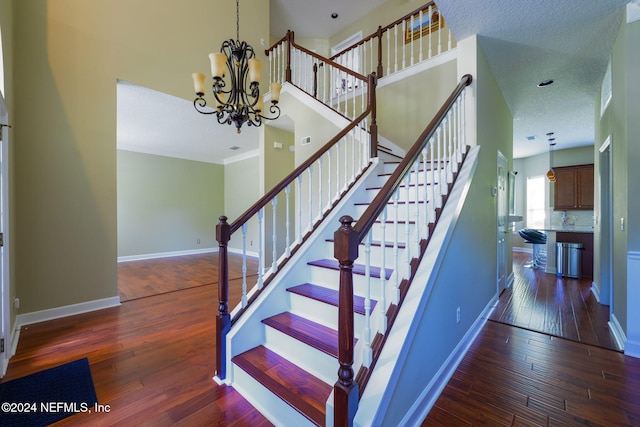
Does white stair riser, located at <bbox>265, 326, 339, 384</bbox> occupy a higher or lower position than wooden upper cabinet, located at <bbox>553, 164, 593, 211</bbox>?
lower

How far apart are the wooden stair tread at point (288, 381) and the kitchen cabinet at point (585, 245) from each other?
569 centimetres

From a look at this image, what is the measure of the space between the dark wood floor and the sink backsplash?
19.4 feet

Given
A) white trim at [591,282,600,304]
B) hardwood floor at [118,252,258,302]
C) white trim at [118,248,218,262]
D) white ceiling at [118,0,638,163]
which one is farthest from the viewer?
white trim at [118,248,218,262]

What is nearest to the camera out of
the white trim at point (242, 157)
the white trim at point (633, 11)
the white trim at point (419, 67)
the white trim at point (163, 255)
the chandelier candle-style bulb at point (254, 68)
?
the white trim at point (633, 11)

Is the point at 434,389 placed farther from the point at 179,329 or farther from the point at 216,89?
the point at 216,89

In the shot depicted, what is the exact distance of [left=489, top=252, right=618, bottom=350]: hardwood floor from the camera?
272 cm

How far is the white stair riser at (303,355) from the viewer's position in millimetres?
1662

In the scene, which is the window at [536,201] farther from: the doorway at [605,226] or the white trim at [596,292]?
the doorway at [605,226]

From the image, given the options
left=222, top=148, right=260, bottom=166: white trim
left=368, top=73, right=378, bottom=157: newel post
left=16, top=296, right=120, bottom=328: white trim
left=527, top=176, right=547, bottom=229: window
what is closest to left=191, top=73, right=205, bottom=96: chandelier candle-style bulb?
left=368, top=73, right=378, bottom=157: newel post

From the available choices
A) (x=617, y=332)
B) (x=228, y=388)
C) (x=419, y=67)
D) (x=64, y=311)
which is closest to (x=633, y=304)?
(x=617, y=332)

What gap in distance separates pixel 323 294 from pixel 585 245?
217 inches

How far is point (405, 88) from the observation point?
4.49m

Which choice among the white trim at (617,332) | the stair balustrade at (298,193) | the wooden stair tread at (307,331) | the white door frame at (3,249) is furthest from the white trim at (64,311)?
the white trim at (617,332)

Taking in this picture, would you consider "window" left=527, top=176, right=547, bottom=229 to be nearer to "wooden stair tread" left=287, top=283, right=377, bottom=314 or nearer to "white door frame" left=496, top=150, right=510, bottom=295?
"white door frame" left=496, top=150, right=510, bottom=295
